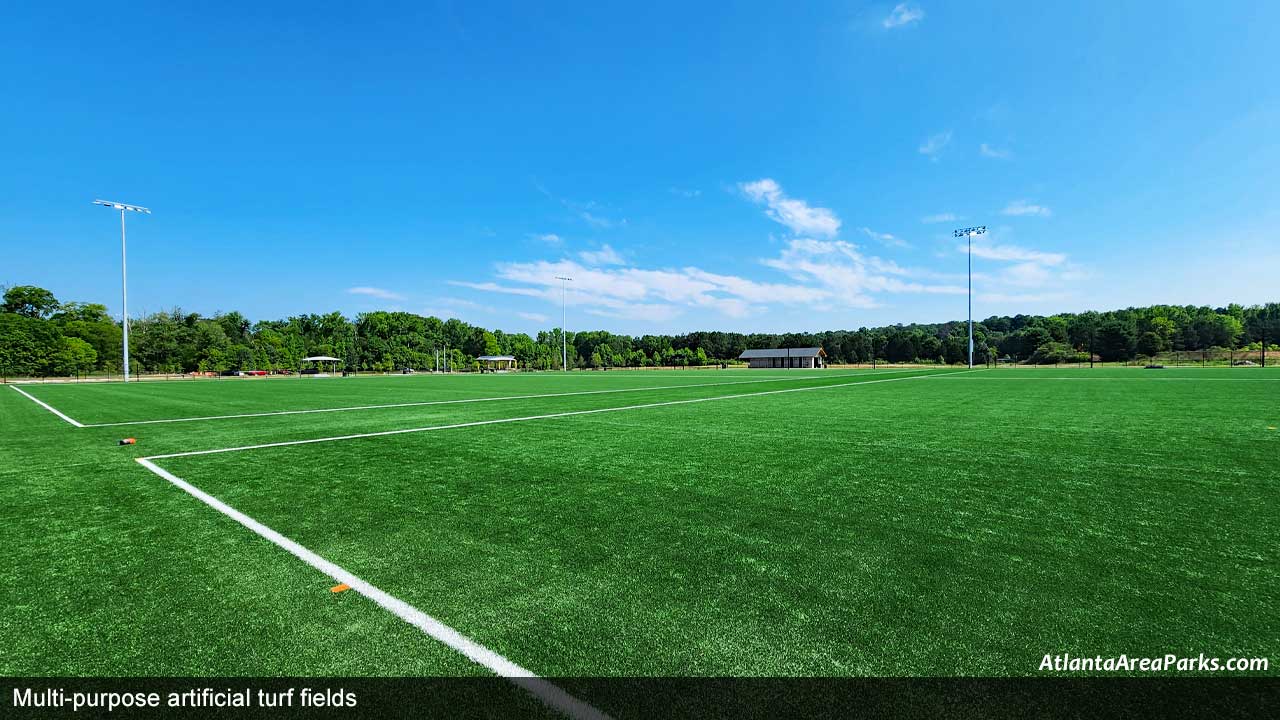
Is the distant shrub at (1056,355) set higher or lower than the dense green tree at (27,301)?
lower

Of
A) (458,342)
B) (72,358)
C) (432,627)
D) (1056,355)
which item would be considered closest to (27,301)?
(72,358)

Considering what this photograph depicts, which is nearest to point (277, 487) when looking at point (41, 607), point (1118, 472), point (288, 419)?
point (41, 607)

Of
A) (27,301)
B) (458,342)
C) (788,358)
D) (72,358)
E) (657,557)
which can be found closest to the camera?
(657,557)

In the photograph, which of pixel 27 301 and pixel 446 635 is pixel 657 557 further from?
pixel 27 301

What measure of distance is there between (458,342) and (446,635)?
102m

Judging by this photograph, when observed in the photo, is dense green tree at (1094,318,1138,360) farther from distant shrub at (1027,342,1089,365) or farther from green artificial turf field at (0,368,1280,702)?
green artificial turf field at (0,368,1280,702)

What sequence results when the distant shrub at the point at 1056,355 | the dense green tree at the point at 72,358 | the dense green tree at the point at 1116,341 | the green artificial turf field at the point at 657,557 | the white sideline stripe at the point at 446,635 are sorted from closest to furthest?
the white sideline stripe at the point at 446,635 → the green artificial turf field at the point at 657,557 → the dense green tree at the point at 72,358 → the distant shrub at the point at 1056,355 → the dense green tree at the point at 1116,341

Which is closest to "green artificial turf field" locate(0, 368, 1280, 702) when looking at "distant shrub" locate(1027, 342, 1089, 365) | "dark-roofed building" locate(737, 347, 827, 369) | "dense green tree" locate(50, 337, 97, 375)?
"dense green tree" locate(50, 337, 97, 375)

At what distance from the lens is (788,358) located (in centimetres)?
8800

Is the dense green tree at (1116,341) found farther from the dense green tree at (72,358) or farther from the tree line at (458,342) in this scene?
the dense green tree at (72,358)

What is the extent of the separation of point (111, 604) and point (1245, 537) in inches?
263

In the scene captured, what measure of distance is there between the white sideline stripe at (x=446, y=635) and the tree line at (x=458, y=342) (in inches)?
2985

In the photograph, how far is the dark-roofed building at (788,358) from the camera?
8475cm

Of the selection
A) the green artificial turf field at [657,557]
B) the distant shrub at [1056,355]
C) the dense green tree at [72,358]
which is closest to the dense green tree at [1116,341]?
the distant shrub at [1056,355]
